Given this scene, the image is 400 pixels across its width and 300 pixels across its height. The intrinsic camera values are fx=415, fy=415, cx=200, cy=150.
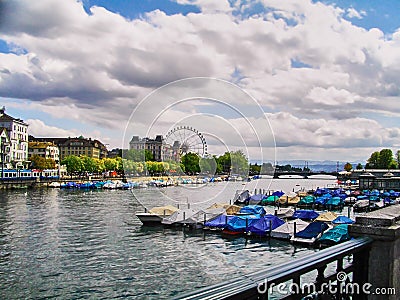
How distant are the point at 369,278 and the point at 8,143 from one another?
4563 inches

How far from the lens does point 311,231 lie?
29000 mm

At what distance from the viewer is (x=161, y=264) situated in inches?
926

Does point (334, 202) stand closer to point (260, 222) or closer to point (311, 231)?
point (260, 222)

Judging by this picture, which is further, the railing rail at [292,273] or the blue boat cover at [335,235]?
the blue boat cover at [335,235]

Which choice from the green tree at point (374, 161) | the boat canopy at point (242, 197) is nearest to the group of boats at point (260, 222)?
the boat canopy at point (242, 197)

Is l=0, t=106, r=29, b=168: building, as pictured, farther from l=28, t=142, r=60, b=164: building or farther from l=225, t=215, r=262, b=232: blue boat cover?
l=225, t=215, r=262, b=232: blue boat cover

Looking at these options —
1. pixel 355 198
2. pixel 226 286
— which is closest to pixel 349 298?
Answer: pixel 226 286

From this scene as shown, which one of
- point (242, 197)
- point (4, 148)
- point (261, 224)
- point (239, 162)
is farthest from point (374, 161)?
point (261, 224)

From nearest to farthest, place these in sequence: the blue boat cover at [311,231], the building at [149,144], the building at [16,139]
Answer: the blue boat cover at [311,231] < the building at [149,144] < the building at [16,139]

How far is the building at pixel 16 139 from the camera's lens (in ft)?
362

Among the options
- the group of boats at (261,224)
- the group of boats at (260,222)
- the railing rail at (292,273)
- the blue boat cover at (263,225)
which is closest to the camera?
the railing rail at (292,273)

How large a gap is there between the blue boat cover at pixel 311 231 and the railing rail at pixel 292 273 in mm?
25685

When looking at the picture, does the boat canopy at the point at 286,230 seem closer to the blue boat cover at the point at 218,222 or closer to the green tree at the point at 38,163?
the blue boat cover at the point at 218,222

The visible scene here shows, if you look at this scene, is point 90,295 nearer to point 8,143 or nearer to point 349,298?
point 349,298
